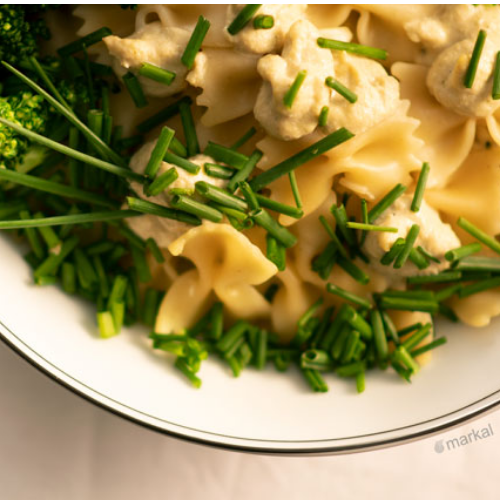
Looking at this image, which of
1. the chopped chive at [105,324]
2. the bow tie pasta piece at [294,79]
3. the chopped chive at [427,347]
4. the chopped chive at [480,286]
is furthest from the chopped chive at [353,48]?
Answer: the chopped chive at [105,324]

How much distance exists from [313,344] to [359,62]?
94cm

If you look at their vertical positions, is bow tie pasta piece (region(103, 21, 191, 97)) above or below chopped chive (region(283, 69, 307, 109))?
above

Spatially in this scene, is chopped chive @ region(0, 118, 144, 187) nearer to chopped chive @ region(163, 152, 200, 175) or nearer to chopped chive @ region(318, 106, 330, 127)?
chopped chive @ region(163, 152, 200, 175)

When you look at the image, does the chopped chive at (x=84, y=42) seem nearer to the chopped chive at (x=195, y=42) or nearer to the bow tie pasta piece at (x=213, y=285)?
the chopped chive at (x=195, y=42)

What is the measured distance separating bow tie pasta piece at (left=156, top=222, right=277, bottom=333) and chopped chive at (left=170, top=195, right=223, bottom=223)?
16 centimetres

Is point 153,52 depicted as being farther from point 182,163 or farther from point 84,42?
A: point 182,163

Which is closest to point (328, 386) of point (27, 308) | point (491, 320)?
point (491, 320)

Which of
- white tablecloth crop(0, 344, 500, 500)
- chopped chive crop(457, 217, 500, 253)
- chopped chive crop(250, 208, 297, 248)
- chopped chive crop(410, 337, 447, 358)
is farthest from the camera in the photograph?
white tablecloth crop(0, 344, 500, 500)

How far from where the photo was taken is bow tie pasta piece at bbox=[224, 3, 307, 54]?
1994 mm

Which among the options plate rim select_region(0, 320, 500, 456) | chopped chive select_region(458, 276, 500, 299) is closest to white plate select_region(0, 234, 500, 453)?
plate rim select_region(0, 320, 500, 456)

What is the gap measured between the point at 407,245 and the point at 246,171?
54 centimetres

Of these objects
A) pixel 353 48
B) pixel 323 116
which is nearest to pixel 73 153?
pixel 323 116

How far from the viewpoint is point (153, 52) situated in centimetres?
199

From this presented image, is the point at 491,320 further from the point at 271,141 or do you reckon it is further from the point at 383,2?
the point at 383,2
